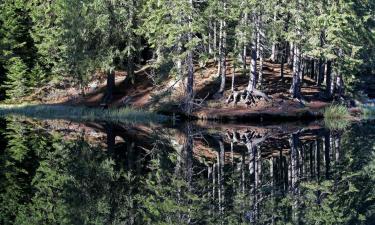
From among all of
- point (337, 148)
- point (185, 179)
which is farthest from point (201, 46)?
point (185, 179)

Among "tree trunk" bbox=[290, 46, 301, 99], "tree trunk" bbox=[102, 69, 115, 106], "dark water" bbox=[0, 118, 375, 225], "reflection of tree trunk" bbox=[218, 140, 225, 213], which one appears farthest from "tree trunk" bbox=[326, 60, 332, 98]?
"reflection of tree trunk" bbox=[218, 140, 225, 213]

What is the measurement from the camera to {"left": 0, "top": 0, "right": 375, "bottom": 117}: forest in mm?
36781

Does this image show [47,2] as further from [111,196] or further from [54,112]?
[111,196]

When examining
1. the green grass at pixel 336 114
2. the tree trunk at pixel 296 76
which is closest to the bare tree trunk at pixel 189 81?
the tree trunk at pixel 296 76

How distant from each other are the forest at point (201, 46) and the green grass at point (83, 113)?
2.68 metres

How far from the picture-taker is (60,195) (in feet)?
41.5

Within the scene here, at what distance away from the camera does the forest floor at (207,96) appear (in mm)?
36938

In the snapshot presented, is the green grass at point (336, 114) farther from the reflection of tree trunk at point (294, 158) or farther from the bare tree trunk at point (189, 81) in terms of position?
the reflection of tree trunk at point (294, 158)

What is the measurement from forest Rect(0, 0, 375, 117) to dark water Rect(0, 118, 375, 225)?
1204cm

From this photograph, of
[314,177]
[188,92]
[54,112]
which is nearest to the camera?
[314,177]

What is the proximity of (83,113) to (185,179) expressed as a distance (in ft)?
84.5

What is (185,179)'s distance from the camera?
14.6m

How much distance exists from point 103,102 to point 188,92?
965cm

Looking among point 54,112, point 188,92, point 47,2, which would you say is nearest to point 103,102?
point 54,112
